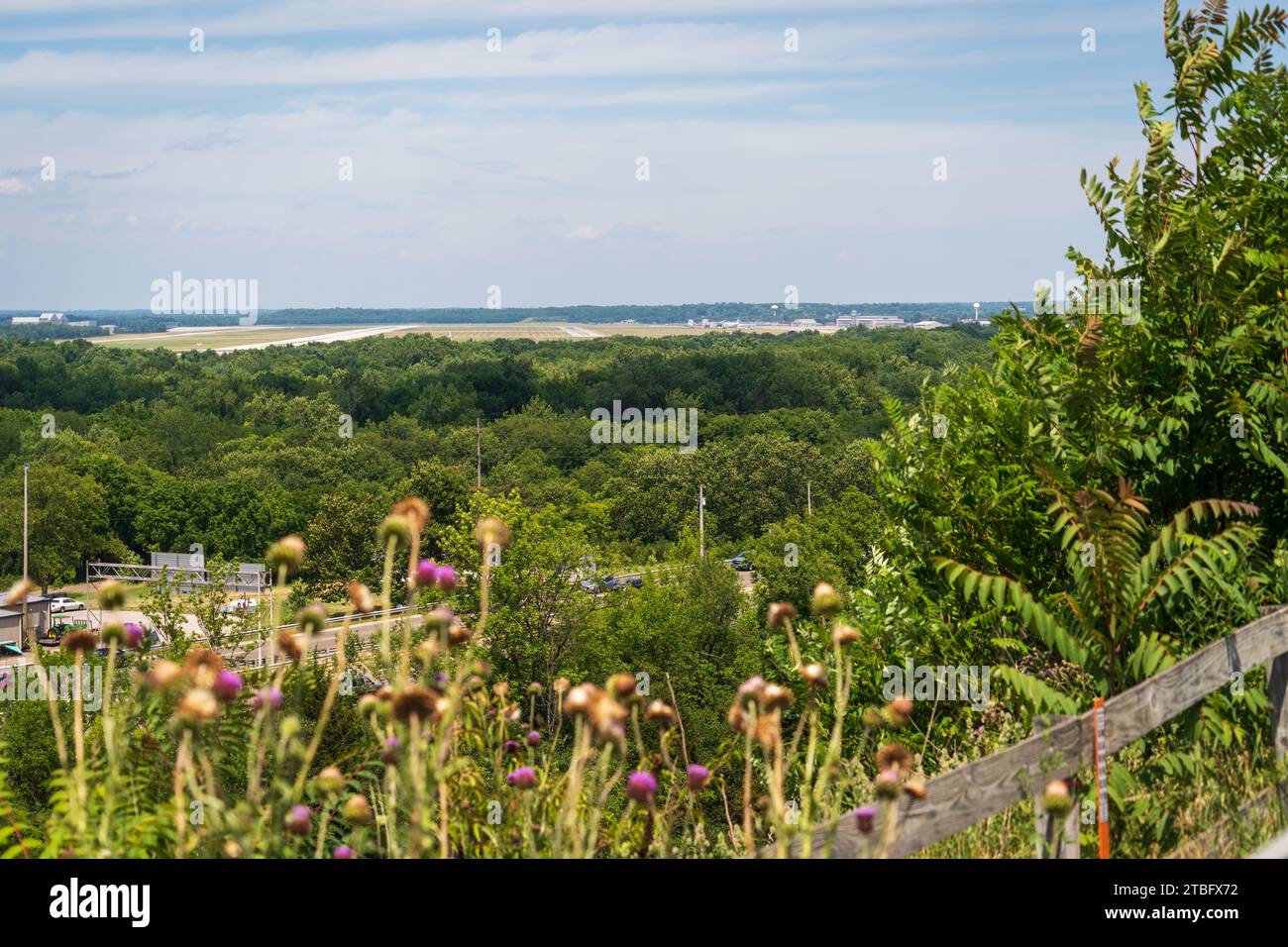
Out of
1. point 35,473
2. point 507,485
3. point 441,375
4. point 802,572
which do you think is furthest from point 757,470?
point 441,375

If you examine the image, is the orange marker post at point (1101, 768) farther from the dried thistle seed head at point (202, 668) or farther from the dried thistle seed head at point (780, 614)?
the dried thistle seed head at point (202, 668)

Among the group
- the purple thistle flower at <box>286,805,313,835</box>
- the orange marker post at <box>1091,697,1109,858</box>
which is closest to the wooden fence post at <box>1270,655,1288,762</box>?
the orange marker post at <box>1091,697,1109,858</box>

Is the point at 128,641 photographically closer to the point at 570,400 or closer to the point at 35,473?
the point at 35,473

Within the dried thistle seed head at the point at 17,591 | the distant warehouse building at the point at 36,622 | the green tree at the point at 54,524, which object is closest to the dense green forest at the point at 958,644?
the dried thistle seed head at the point at 17,591

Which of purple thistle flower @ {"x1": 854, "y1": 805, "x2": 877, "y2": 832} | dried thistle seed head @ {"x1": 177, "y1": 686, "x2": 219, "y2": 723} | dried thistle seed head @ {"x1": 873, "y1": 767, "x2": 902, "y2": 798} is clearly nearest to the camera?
dried thistle seed head @ {"x1": 177, "y1": 686, "x2": 219, "y2": 723}

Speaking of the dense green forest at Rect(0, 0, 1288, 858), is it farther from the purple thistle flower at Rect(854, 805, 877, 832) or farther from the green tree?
the green tree

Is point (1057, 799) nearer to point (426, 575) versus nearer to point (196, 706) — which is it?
point (426, 575)
